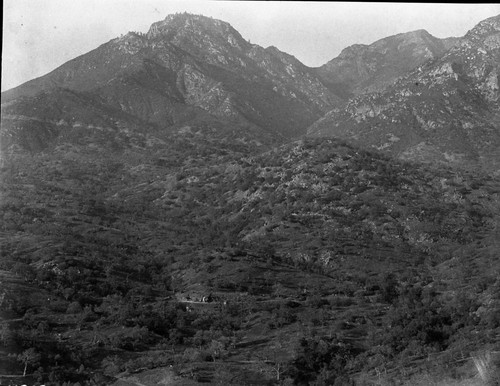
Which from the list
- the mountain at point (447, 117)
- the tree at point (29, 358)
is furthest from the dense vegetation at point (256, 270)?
the mountain at point (447, 117)

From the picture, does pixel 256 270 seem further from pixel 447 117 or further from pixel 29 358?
pixel 447 117

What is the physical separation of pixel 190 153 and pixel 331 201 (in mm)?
80469

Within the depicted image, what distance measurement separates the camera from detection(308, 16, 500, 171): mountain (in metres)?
163

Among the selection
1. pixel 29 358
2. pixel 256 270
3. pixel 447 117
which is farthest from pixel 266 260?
pixel 447 117

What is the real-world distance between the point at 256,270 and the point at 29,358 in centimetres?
4111

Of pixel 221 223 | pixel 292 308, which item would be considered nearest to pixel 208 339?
pixel 292 308

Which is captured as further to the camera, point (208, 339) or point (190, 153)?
point (190, 153)

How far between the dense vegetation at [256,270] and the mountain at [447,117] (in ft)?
114

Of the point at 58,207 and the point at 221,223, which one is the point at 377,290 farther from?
the point at 58,207

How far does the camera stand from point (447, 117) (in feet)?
579

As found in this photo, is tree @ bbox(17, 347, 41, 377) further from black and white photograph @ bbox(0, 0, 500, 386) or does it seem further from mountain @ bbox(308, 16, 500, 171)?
mountain @ bbox(308, 16, 500, 171)

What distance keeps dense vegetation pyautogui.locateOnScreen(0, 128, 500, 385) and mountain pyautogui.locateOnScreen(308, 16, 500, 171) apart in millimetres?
34669

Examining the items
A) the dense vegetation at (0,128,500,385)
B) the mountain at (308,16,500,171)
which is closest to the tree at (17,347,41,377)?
the dense vegetation at (0,128,500,385)

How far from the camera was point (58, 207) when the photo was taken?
11550 cm
